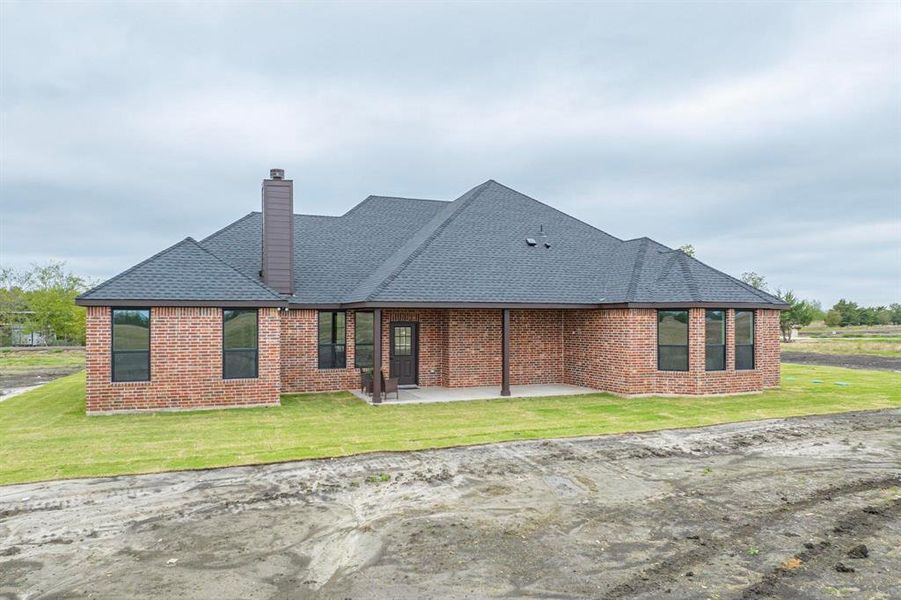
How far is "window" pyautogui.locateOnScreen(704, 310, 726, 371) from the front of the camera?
1540 centimetres

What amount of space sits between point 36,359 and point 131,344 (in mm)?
21888

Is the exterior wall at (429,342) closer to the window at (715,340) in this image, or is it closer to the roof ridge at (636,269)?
the roof ridge at (636,269)

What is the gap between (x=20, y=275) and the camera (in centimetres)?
4419

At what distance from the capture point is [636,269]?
653 inches

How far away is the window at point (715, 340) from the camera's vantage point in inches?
606

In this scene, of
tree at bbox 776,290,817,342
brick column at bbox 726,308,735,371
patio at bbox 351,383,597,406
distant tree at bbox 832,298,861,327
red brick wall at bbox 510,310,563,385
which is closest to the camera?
patio at bbox 351,383,597,406

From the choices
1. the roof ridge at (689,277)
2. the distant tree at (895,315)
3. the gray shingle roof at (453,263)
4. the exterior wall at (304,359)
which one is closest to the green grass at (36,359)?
the gray shingle roof at (453,263)

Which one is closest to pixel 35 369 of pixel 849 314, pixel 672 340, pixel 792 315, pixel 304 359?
pixel 304 359

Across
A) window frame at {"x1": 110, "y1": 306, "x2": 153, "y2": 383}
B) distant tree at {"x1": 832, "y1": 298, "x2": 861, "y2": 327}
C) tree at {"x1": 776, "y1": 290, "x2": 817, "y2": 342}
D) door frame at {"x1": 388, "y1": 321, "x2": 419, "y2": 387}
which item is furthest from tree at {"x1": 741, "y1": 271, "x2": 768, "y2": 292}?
window frame at {"x1": 110, "y1": 306, "x2": 153, "y2": 383}

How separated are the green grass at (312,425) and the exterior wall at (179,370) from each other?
549mm

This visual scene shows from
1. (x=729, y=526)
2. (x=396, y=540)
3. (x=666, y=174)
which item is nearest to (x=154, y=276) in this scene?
(x=396, y=540)

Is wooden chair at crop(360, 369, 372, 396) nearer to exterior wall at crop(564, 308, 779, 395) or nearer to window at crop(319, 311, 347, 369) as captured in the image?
window at crop(319, 311, 347, 369)

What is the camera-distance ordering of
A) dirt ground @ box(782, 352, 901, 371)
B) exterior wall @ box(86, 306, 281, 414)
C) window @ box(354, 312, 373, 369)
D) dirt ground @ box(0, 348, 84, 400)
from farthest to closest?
dirt ground @ box(782, 352, 901, 371) → dirt ground @ box(0, 348, 84, 400) → window @ box(354, 312, 373, 369) → exterior wall @ box(86, 306, 281, 414)

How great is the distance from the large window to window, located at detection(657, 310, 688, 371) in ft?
44.0
